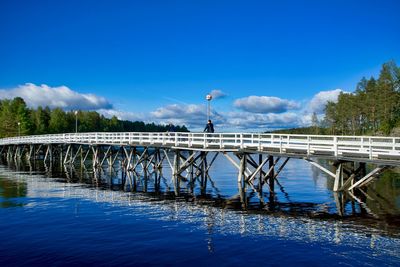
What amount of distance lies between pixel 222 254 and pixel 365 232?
19.6ft

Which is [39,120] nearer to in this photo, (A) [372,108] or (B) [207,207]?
(A) [372,108]

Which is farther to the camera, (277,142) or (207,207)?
(277,142)

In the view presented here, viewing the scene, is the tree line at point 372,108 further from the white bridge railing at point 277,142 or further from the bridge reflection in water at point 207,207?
the bridge reflection in water at point 207,207

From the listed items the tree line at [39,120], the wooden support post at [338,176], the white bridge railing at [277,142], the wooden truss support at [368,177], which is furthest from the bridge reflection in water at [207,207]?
the tree line at [39,120]

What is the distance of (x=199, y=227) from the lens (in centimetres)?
1495

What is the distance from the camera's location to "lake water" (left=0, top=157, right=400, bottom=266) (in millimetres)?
11211

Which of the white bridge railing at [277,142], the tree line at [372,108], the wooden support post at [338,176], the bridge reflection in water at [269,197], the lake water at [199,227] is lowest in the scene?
the lake water at [199,227]

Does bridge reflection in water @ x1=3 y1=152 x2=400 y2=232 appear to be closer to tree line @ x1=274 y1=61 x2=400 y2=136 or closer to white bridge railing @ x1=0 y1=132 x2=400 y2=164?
white bridge railing @ x1=0 y1=132 x2=400 y2=164

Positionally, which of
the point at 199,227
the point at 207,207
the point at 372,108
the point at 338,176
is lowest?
the point at 199,227

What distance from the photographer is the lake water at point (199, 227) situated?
11211 millimetres

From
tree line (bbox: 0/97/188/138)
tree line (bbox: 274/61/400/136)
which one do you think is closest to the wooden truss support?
tree line (bbox: 274/61/400/136)

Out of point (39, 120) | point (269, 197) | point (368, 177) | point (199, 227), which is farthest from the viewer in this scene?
point (39, 120)

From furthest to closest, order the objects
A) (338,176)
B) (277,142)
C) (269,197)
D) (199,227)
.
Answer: (277,142)
(269,197)
(338,176)
(199,227)

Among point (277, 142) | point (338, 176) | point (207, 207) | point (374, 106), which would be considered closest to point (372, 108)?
point (374, 106)
